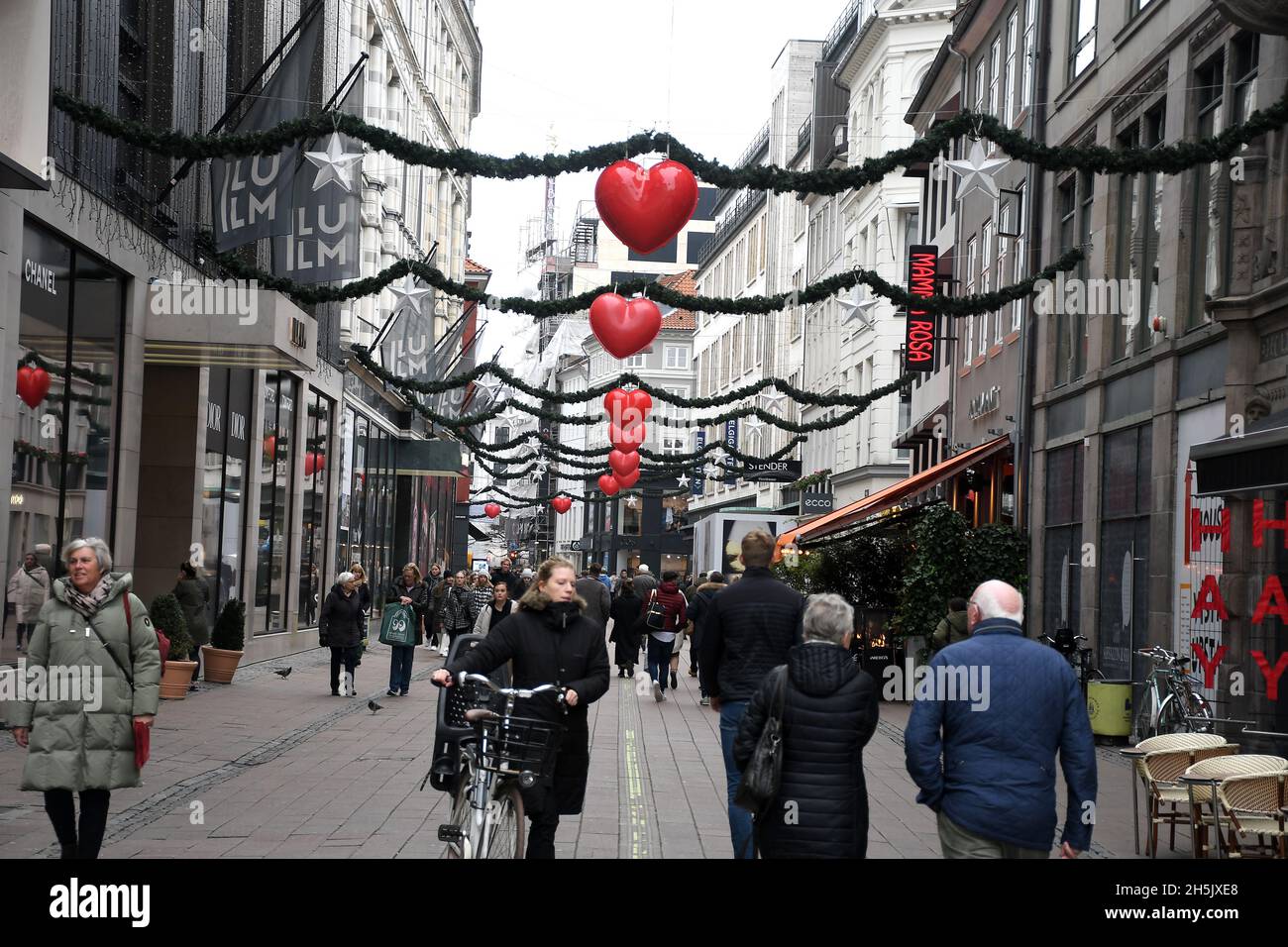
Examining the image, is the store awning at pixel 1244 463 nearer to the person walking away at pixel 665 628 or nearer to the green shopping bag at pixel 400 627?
the green shopping bag at pixel 400 627

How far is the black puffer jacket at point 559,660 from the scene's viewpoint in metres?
8.47

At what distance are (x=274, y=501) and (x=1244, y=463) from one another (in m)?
20.2

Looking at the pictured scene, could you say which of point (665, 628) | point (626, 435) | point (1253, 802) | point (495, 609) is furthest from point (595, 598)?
point (1253, 802)

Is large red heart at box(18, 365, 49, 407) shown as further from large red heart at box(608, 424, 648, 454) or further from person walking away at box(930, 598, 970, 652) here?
large red heart at box(608, 424, 648, 454)

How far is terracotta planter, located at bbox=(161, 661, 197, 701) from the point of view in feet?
63.3

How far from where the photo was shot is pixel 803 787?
702 cm

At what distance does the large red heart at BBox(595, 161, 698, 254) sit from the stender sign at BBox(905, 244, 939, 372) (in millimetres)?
21274

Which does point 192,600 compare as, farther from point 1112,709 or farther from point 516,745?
point 516,745

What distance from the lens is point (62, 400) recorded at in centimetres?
1850

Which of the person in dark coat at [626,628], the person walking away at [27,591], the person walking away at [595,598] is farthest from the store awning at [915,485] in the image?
the person walking away at [27,591]

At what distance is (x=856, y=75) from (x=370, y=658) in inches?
1147
